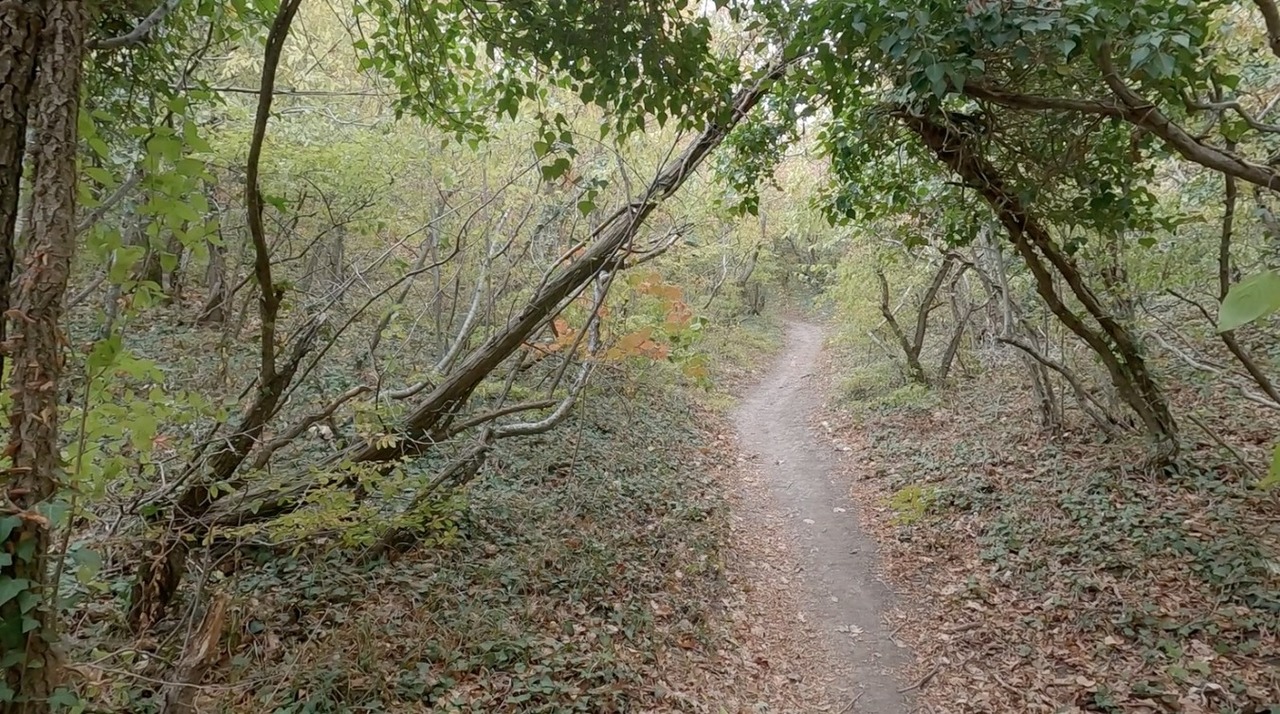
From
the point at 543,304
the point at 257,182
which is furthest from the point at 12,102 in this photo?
the point at 543,304

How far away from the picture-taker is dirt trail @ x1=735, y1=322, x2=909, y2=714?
5461 millimetres

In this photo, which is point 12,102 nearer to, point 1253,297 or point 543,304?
point 1253,297

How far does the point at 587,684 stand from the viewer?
14.7 feet

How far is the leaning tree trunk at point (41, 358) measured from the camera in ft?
4.56

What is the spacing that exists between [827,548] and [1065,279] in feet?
12.8

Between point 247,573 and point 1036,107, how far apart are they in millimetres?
6007

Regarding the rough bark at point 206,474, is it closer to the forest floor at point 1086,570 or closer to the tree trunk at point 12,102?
the tree trunk at point 12,102

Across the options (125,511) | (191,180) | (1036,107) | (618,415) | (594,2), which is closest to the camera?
(191,180)

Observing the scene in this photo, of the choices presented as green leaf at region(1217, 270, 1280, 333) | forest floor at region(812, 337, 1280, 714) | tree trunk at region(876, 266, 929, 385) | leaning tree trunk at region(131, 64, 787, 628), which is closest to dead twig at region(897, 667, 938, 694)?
forest floor at region(812, 337, 1280, 714)

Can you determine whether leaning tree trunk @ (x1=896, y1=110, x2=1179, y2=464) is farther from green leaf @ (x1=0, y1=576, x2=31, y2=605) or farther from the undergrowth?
green leaf @ (x1=0, y1=576, x2=31, y2=605)

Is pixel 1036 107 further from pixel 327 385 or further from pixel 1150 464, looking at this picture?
pixel 327 385

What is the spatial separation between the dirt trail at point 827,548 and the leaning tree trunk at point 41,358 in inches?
203

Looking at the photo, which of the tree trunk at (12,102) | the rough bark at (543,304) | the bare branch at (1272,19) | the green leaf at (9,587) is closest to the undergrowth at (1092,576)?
the bare branch at (1272,19)

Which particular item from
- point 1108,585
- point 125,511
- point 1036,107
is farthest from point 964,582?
point 125,511
